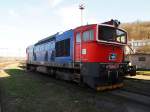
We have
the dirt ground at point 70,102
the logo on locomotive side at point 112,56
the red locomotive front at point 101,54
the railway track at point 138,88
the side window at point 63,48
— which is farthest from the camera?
the side window at point 63,48

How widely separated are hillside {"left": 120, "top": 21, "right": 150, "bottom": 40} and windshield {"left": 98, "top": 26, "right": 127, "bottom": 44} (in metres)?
73.9

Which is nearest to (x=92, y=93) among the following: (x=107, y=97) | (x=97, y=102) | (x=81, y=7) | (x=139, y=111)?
(x=107, y=97)

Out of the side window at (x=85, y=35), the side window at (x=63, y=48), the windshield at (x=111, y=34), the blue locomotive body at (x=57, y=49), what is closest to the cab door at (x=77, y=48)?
the side window at (x=85, y=35)

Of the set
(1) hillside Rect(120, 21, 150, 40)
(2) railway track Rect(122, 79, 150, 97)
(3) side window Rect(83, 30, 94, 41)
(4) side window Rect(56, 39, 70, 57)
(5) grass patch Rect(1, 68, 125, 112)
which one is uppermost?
(1) hillside Rect(120, 21, 150, 40)

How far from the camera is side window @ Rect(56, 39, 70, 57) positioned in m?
16.1

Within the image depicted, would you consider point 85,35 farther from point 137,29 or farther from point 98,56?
point 137,29

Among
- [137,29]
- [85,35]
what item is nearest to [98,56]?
[85,35]

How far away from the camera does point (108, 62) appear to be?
1284cm

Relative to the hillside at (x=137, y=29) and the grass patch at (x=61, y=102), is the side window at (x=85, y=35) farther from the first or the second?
the hillside at (x=137, y=29)

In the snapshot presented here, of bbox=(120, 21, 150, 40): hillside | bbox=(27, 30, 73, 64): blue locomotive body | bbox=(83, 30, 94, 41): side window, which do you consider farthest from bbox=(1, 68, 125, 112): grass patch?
bbox=(120, 21, 150, 40): hillside

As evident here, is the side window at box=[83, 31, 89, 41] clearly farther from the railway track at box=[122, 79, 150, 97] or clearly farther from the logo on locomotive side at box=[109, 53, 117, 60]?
the railway track at box=[122, 79, 150, 97]

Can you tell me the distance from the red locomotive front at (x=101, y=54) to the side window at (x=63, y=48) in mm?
2236

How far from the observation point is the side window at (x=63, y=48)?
1611 centimetres

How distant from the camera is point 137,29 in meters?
100
